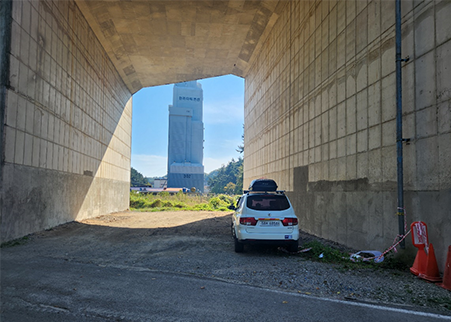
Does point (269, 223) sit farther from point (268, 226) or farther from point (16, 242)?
point (16, 242)

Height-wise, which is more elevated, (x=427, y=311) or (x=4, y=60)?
(x=4, y=60)

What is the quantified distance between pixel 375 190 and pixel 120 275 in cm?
656

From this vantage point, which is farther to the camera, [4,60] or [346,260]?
[4,60]

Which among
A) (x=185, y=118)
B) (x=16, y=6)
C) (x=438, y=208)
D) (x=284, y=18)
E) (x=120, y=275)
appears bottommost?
(x=120, y=275)

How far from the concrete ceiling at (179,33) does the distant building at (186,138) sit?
72703mm

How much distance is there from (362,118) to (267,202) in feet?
12.2

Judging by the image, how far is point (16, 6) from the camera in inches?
425

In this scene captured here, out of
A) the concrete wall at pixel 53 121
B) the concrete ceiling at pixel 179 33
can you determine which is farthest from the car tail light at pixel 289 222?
the concrete ceiling at pixel 179 33

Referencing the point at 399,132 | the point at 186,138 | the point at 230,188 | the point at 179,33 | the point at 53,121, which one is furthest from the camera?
the point at 230,188

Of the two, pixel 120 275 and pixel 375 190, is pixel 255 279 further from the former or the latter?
pixel 375 190

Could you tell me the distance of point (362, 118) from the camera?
945 centimetres

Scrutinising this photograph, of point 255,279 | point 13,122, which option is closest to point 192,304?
point 255,279

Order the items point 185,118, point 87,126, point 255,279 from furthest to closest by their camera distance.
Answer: point 185,118
point 87,126
point 255,279

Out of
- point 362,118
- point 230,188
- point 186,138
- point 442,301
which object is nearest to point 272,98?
point 362,118
